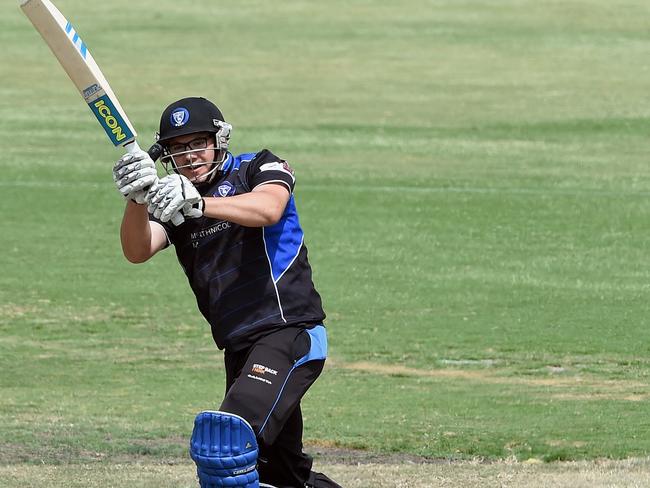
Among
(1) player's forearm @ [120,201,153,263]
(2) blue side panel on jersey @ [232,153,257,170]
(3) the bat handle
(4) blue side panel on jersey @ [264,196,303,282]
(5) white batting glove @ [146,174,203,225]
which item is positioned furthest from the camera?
(2) blue side panel on jersey @ [232,153,257,170]

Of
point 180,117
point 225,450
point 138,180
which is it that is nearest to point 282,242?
point 180,117

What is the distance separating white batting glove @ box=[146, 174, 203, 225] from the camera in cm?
594

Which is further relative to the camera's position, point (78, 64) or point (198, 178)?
point (198, 178)

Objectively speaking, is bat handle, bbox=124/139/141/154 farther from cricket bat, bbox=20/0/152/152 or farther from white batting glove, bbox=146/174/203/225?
white batting glove, bbox=146/174/203/225

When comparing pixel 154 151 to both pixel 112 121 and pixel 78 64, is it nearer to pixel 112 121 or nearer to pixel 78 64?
pixel 112 121

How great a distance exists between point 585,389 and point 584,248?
19.6ft

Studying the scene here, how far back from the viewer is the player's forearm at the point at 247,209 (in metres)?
6.14

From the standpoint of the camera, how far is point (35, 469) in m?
8.17

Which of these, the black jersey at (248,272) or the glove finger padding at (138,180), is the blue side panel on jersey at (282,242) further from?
the glove finger padding at (138,180)

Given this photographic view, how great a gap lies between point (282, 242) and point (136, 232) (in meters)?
0.64

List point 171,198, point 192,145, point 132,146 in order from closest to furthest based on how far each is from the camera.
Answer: point 171,198 → point 132,146 → point 192,145

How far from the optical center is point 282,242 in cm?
658

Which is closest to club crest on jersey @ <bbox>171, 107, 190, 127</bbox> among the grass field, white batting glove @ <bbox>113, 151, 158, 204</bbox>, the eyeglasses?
the eyeglasses

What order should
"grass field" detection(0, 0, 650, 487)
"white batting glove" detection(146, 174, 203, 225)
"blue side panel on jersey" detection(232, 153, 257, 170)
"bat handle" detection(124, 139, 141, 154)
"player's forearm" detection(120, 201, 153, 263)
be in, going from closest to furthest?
1. "white batting glove" detection(146, 174, 203, 225)
2. "bat handle" detection(124, 139, 141, 154)
3. "player's forearm" detection(120, 201, 153, 263)
4. "blue side panel on jersey" detection(232, 153, 257, 170)
5. "grass field" detection(0, 0, 650, 487)
